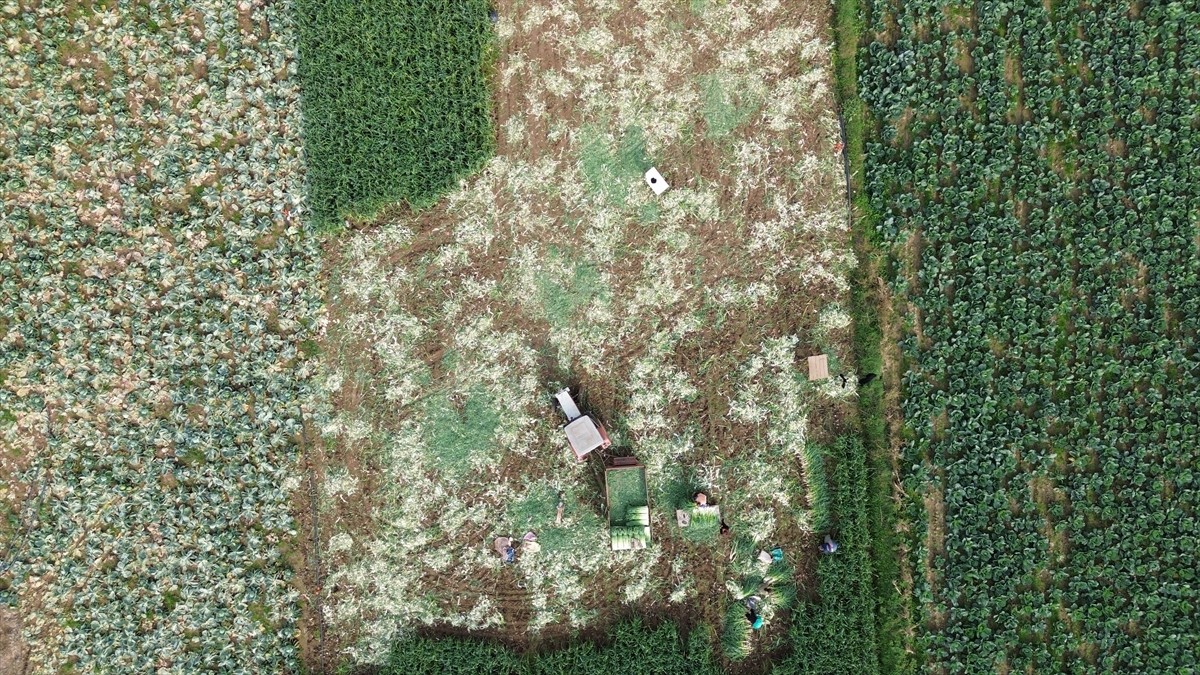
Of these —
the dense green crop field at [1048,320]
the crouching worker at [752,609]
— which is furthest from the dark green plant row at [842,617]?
the dense green crop field at [1048,320]

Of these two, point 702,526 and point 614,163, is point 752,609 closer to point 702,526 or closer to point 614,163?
point 702,526

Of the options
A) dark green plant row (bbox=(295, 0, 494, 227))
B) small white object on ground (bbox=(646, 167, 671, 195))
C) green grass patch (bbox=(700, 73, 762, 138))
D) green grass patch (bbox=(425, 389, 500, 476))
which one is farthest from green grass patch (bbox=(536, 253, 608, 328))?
green grass patch (bbox=(700, 73, 762, 138))

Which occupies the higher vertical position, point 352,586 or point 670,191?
point 670,191

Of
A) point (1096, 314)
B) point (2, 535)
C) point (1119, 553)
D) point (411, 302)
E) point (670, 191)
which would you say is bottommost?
point (1119, 553)

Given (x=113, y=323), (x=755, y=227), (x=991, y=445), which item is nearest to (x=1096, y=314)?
(x=991, y=445)

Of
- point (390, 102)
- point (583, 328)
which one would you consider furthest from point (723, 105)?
point (390, 102)

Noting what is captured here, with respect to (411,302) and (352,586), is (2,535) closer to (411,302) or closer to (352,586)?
(352,586)

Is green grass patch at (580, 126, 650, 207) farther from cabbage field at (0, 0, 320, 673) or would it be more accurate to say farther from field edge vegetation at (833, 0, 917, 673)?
cabbage field at (0, 0, 320, 673)
